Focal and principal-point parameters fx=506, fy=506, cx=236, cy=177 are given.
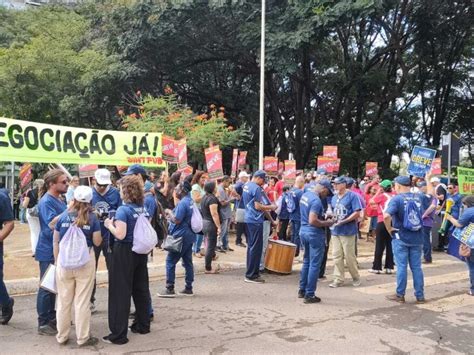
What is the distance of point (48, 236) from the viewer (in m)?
5.89

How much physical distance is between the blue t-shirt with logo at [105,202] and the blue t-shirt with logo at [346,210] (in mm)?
3692

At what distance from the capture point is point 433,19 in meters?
Result: 26.6

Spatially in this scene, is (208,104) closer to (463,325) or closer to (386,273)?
(386,273)

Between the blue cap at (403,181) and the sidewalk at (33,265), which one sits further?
the sidewalk at (33,265)

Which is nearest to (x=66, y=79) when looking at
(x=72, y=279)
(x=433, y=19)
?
(x=433, y=19)

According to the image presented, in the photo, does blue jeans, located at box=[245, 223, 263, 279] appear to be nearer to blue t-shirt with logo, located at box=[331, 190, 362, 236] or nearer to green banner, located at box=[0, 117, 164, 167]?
blue t-shirt with logo, located at box=[331, 190, 362, 236]

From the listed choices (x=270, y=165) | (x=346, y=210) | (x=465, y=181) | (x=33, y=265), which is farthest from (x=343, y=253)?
(x=270, y=165)

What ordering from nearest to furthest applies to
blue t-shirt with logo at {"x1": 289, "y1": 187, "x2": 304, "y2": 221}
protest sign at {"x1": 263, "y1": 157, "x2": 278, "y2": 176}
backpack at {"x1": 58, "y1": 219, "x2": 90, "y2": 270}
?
backpack at {"x1": 58, "y1": 219, "x2": 90, "y2": 270}
blue t-shirt with logo at {"x1": 289, "y1": 187, "x2": 304, "y2": 221}
protest sign at {"x1": 263, "y1": 157, "x2": 278, "y2": 176}

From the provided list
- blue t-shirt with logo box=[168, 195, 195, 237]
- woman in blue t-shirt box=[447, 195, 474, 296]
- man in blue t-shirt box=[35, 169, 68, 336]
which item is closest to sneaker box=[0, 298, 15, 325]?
man in blue t-shirt box=[35, 169, 68, 336]

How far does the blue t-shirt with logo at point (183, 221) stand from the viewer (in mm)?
7586

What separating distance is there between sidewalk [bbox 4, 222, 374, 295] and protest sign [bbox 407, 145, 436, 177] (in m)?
2.50

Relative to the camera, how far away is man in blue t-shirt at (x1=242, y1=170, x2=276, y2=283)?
29.0 ft

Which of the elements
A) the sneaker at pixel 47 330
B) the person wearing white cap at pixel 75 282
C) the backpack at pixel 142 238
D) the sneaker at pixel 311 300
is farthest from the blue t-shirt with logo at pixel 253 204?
the sneaker at pixel 47 330

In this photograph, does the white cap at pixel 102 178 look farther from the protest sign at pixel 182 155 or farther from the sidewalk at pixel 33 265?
the protest sign at pixel 182 155
